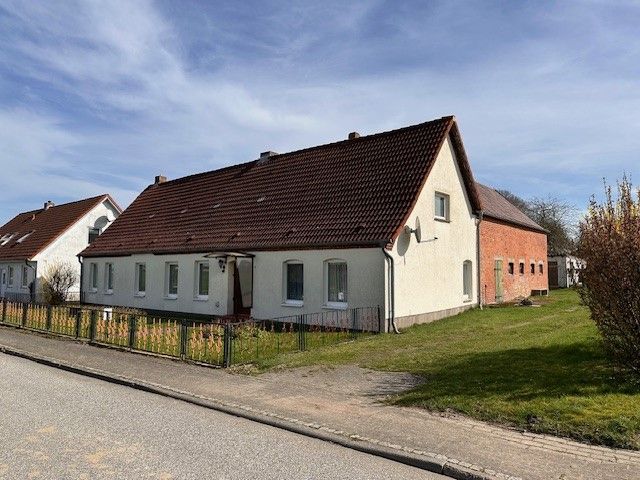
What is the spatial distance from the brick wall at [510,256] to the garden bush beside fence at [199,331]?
881 cm

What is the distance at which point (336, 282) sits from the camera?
17125 millimetres

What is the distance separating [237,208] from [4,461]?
56.3ft

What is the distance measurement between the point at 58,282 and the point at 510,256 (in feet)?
80.9

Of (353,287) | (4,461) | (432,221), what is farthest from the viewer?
(432,221)

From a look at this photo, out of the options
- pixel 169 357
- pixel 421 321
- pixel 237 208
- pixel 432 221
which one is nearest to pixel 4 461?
pixel 169 357

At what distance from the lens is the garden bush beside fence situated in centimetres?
1189

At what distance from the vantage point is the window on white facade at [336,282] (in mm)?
16922

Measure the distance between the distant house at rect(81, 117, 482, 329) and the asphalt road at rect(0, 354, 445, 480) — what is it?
9.11 metres

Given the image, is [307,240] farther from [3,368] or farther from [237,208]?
[3,368]

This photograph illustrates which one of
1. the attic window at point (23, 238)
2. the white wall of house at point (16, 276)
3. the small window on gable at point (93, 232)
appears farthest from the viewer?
the attic window at point (23, 238)

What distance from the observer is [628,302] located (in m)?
8.43

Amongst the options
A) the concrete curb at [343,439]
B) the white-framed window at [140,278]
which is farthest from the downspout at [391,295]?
the white-framed window at [140,278]

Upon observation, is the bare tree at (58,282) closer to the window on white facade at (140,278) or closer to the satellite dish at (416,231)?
the window on white facade at (140,278)

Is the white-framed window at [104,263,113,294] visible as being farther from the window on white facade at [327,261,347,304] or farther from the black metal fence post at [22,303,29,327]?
the window on white facade at [327,261,347,304]
